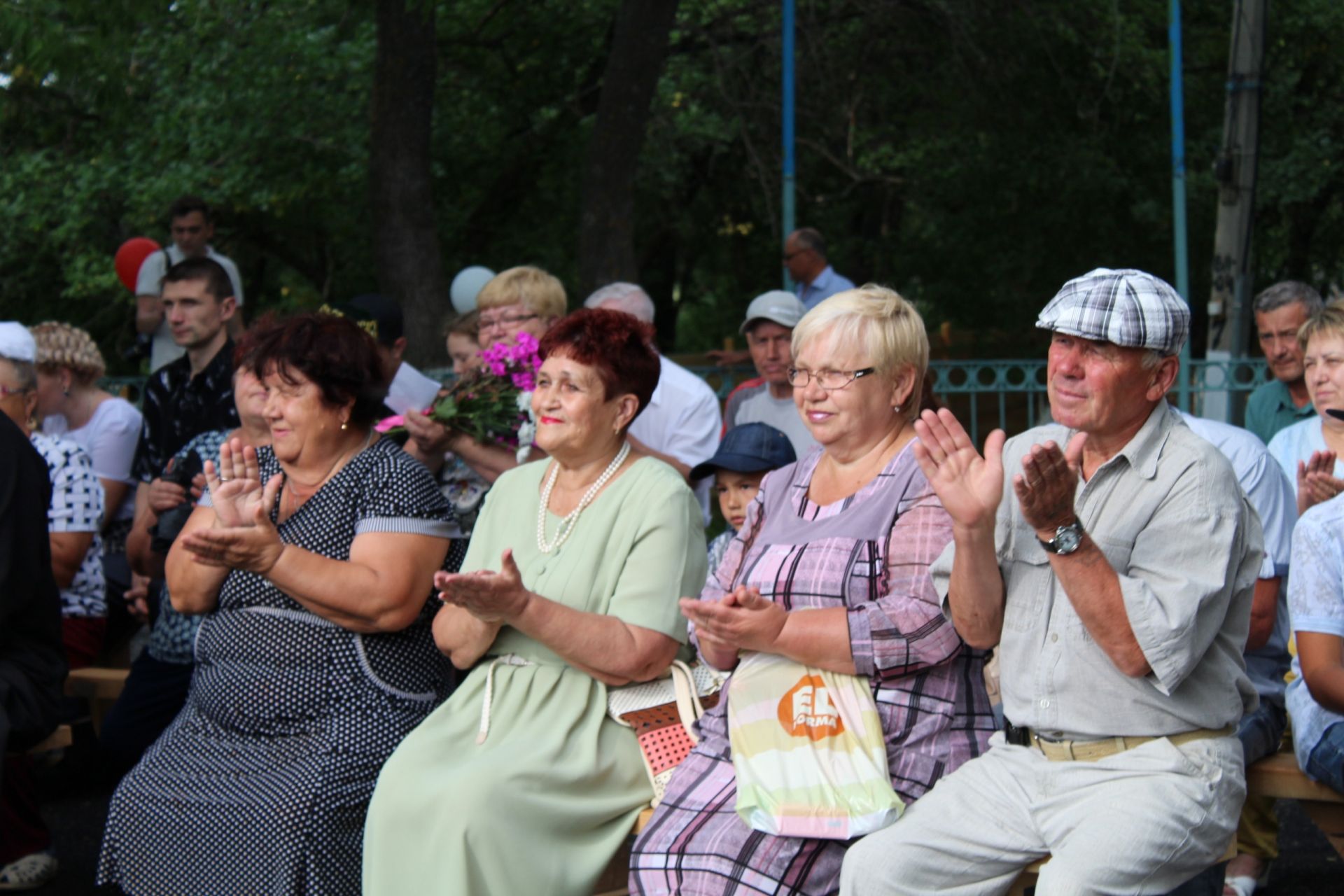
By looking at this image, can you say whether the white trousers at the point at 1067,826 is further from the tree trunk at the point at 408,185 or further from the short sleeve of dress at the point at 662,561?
the tree trunk at the point at 408,185

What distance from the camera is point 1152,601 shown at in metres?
2.85

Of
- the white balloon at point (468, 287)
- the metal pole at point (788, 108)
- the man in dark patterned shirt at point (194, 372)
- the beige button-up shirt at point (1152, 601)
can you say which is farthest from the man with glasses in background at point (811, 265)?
the beige button-up shirt at point (1152, 601)

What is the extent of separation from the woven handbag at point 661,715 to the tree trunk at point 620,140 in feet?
22.7

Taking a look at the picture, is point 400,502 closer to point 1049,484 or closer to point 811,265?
point 1049,484

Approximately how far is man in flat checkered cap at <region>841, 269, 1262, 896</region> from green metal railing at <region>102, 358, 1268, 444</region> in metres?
5.27

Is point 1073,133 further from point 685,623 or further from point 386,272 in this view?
point 685,623

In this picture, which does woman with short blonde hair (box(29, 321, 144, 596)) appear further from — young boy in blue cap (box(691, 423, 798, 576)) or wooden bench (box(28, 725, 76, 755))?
young boy in blue cap (box(691, 423, 798, 576))

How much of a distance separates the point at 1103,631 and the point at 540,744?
1495 millimetres

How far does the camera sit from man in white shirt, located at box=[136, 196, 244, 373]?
7.91 metres

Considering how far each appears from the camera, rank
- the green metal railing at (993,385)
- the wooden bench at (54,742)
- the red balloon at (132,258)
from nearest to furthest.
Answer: the wooden bench at (54,742), the green metal railing at (993,385), the red balloon at (132,258)

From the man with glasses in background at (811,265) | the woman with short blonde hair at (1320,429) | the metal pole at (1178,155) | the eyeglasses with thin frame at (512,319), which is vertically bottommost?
the woman with short blonde hair at (1320,429)

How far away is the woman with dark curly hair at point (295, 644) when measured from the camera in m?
3.84

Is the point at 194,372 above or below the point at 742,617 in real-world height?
above

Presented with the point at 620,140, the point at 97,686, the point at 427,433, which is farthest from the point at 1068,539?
the point at 620,140
